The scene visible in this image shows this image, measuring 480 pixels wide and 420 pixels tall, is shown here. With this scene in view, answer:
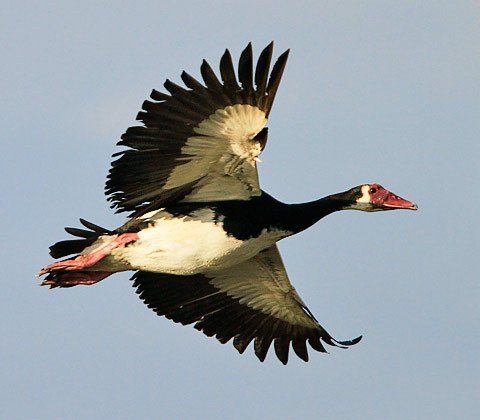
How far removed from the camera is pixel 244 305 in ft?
56.9

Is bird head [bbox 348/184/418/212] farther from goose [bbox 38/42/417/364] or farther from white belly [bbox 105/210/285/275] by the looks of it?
white belly [bbox 105/210/285/275]

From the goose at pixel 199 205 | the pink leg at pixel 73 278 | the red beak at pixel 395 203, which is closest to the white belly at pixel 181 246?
the goose at pixel 199 205

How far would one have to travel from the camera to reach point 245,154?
15.1 metres

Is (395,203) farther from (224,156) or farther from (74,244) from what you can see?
(74,244)

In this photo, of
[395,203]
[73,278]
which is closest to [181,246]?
[73,278]

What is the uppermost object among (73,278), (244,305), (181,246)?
(73,278)

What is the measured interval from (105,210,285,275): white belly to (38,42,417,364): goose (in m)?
0.01

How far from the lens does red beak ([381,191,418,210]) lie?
1661cm

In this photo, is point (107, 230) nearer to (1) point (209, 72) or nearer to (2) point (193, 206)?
(2) point (193, 206)

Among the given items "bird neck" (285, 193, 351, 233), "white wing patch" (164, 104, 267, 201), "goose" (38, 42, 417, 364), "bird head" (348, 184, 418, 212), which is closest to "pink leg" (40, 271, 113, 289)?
"goose" (38, 42, 417, 364)

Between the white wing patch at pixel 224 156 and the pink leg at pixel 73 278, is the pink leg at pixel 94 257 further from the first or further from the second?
the white wing patch at pixel 224 156

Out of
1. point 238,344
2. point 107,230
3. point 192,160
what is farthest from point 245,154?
point 238,344

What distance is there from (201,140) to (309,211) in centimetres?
155

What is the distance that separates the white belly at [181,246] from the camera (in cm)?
1553
